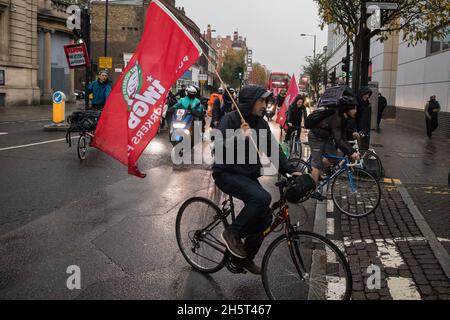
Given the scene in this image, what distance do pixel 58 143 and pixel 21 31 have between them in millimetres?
23421

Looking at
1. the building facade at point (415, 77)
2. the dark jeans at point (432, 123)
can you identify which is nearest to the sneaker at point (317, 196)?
the building facade at point (415, 77)

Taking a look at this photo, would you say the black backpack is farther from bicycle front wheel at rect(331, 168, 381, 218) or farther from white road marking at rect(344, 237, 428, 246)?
white road marking at rect(344, 237, 428, 246)

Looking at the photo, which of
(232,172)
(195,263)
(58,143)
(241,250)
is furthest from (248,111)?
(58,143)

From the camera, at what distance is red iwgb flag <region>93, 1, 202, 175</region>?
4895 mm

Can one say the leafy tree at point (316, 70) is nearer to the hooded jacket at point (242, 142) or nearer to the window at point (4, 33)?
the window at point (4, 33)

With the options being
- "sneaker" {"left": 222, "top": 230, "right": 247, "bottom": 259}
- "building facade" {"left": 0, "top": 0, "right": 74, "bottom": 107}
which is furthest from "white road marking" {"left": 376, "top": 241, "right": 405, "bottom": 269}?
"building facade" {"left": 0, "top": 0, "right": 74, "bottom": 107}

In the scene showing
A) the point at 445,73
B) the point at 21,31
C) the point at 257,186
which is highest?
the point at 21,31

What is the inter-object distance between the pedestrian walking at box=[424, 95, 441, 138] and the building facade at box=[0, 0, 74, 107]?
25598 millimetres

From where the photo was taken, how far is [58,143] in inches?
556

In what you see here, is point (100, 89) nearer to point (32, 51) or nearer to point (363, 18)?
point (363, 18)

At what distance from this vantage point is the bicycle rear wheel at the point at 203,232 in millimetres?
4609

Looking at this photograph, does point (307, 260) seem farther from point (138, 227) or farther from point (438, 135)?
point (438, 135)
